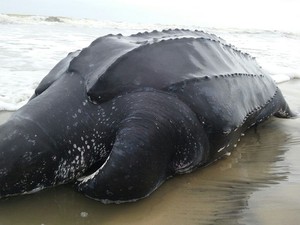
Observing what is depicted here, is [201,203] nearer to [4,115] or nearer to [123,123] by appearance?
[123,123]

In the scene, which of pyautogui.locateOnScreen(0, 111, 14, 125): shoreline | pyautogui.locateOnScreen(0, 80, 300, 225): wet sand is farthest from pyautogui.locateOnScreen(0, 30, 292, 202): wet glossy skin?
pyautogui.locateOnScreen(0, 111, 14, 125): shoreline

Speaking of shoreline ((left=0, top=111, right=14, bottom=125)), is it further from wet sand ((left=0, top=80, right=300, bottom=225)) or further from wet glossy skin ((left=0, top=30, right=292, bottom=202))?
wet sand ((left=0, top=80, right=300, bottom=225))

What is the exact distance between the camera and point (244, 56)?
123 inches

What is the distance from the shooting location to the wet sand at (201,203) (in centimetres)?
173

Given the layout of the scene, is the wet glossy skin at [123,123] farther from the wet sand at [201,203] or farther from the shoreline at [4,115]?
the shoreline at [4,115]

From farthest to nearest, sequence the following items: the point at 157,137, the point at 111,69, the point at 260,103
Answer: the point at 260,103
the point at 111,69
the point at 157,137

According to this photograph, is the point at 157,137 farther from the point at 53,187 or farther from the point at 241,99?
the point at 241,99

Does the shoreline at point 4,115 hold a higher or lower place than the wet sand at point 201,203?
lower

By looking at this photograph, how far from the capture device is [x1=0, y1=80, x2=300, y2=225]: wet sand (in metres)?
1.73

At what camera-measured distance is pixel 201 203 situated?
191cm

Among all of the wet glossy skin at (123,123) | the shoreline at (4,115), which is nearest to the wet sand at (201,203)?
the wet glossy skin at (123,123)

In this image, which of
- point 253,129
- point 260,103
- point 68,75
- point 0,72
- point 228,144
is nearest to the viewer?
point 68,75

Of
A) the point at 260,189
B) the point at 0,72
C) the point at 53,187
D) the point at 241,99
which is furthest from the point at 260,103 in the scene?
the point at 0,72

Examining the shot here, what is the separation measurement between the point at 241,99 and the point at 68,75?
3.50 ft
